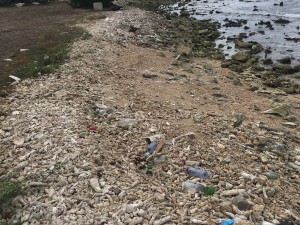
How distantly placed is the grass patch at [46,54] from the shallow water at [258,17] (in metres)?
10.9

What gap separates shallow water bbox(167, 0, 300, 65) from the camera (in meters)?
26.9

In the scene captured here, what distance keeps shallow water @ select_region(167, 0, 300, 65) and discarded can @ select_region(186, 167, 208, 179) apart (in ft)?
55.7

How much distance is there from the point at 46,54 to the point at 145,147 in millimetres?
10693

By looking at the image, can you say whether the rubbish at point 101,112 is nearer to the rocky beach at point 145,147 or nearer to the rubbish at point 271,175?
the rocky beach at point 145,147

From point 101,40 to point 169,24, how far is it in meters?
12.2

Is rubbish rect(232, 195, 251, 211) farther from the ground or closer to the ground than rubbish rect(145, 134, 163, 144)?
closer to the ground

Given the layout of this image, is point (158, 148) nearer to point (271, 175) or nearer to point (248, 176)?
point (248, 176)

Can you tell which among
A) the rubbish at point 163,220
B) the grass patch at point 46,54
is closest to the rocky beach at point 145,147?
the rubbish at point 163,220

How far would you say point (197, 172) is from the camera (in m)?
8.73

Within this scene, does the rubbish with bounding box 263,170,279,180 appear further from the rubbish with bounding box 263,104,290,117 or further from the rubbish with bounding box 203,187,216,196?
the rubbish with bounding box 263,104,290,117

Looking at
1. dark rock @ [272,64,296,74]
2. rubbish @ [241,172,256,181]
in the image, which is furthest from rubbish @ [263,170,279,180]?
dark rock @ [272,64,296,74]

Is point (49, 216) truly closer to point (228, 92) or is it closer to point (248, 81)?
point (228, 92)

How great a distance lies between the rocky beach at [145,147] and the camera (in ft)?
24.9

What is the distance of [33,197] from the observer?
803 cm
